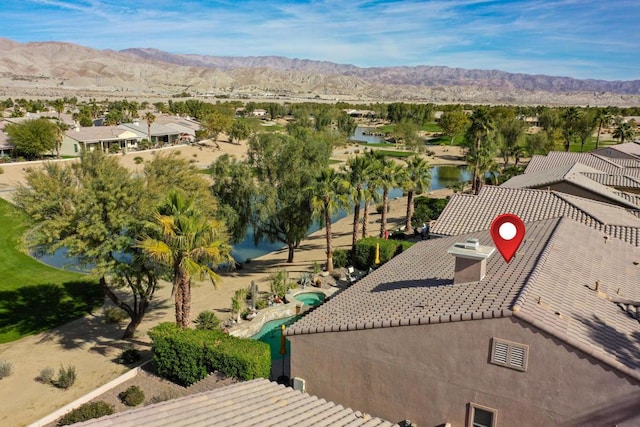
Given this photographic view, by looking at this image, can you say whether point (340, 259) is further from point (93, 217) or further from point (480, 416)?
point (480, 416)

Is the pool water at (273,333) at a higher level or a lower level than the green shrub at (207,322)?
lower

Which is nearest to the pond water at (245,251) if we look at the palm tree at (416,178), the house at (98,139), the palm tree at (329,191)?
the palm tree at (329,191)

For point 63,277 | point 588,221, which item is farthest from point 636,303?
point 63,277

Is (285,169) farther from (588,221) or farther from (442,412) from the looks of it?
(442,412)

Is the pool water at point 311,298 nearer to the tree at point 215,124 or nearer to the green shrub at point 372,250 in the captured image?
the green shrub at point 372,250

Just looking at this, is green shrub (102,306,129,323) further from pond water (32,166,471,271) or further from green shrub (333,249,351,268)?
green shrub (333,249,351,268)

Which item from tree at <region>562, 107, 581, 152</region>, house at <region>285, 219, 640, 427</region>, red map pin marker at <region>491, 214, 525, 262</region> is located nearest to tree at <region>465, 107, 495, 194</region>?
tree at <region>562, 107, 581, 152</region>

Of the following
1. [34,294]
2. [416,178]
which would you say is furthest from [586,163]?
[34,294]
